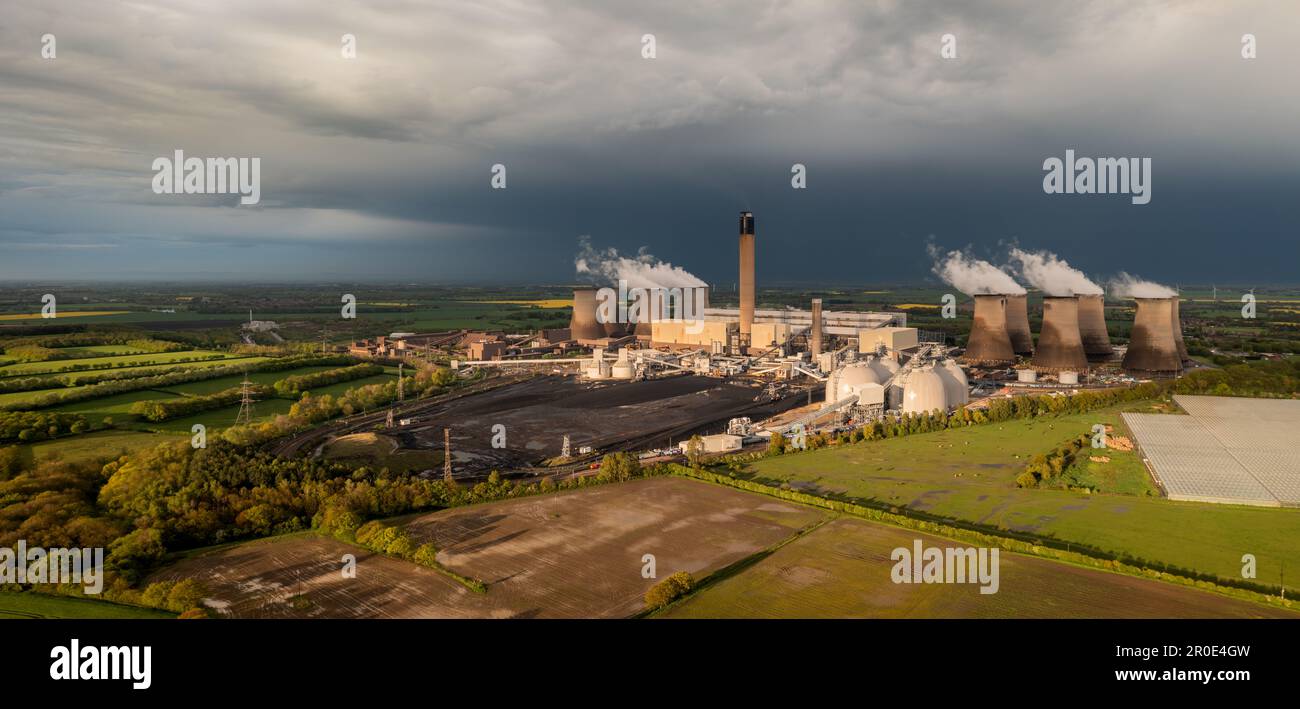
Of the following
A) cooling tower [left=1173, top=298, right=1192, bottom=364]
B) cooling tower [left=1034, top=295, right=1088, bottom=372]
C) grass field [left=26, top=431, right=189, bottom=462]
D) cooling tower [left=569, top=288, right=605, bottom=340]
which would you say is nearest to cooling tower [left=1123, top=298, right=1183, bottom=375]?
cooling tower [left=1173, top=298, right=1192, bottom=364]

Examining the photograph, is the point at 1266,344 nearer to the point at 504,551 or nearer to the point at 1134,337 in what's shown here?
the point at 1134,337

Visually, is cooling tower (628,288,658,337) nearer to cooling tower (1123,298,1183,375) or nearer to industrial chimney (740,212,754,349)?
industrial chimney (740,212,754,349)

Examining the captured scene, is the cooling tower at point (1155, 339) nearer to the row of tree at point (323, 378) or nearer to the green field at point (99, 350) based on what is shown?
the row of tree at point (323, 378)

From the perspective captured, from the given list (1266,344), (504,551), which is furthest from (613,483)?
(1266,344)

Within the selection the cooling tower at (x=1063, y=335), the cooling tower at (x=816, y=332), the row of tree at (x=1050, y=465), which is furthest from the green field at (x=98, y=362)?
the cooling tower at (x=1063, y=335)

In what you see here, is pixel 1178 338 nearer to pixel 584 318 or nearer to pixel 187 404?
pixel 584 318
